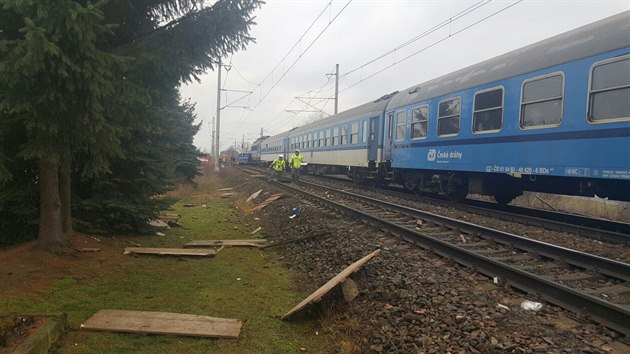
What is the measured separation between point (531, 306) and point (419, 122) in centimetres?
Answer: 999

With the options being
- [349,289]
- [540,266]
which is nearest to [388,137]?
[540,266]

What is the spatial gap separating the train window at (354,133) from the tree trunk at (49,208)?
49.5 feet

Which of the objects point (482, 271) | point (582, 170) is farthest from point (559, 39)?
point (482, 271)

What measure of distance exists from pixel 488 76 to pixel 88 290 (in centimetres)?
962

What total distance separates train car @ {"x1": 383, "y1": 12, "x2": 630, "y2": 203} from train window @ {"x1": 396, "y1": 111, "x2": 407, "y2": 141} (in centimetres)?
85

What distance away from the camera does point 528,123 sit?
9492 mm

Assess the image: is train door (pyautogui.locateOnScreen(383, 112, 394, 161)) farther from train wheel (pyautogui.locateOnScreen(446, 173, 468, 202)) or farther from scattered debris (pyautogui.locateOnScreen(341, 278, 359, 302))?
scattered debris (pyautogui.locateOnScreen(341, 278, 359, 302))

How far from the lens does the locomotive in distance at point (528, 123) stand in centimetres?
760

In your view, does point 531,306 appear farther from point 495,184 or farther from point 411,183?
point 411,183

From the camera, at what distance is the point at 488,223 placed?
31.0 ft

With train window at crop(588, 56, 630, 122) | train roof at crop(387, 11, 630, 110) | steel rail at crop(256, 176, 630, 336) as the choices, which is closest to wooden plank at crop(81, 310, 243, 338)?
steel rail at crop(256, 176, 630, 336)

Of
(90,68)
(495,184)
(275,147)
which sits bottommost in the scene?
(495,184)

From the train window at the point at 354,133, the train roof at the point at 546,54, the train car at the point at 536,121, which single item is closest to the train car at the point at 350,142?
the train window at the point at 354,133

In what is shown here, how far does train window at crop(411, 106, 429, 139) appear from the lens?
44.7 feet
